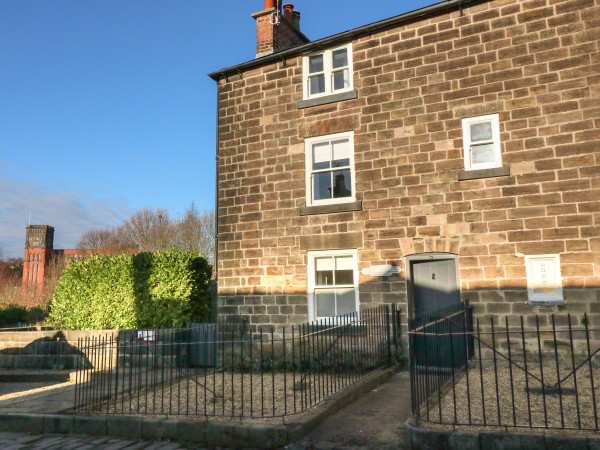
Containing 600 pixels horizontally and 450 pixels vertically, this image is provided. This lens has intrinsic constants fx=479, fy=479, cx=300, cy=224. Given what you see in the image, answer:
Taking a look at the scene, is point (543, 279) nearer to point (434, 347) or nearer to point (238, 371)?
point (434, 347)

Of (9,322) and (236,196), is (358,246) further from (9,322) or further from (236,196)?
(9,322)

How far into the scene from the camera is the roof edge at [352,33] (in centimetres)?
1046

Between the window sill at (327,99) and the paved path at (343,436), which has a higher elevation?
the window sill at (327,99)

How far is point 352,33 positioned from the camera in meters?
11.4

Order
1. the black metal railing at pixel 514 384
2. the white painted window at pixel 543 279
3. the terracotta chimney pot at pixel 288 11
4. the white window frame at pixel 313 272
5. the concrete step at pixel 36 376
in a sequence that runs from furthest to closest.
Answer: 1. the terracotta chimney pot at pixel 288 11
2. the concrete step at pixel 36 376
3. the white window frame at pixel 313 272
4. the white painted window at pixel 543 279
5. the black metal railing at pixel 514 384

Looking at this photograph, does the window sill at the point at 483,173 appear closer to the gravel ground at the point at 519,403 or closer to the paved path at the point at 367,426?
the gravel ground at the point at 519,403

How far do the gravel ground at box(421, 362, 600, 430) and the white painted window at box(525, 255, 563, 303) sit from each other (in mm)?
1285

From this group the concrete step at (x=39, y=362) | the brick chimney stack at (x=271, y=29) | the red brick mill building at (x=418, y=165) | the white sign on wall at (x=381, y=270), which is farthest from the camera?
the brick chimney stack at (x=271, y=29)

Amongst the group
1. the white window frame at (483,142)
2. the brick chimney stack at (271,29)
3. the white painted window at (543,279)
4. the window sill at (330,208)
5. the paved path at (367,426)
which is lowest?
the paved path at (367,426)

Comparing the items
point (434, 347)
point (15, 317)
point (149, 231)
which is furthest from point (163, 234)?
point (434, 347)

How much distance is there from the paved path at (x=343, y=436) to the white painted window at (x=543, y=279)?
3.41 m

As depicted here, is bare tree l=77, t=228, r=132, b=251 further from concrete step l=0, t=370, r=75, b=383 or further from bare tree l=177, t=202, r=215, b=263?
concrete step l=0, t=370, r=75, b=383

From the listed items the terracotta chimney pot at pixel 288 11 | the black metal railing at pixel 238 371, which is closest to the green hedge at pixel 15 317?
the black metal railing at pixel 238 371

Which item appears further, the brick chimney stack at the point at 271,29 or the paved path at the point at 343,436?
the brick chimney stack at the point at 271,29
